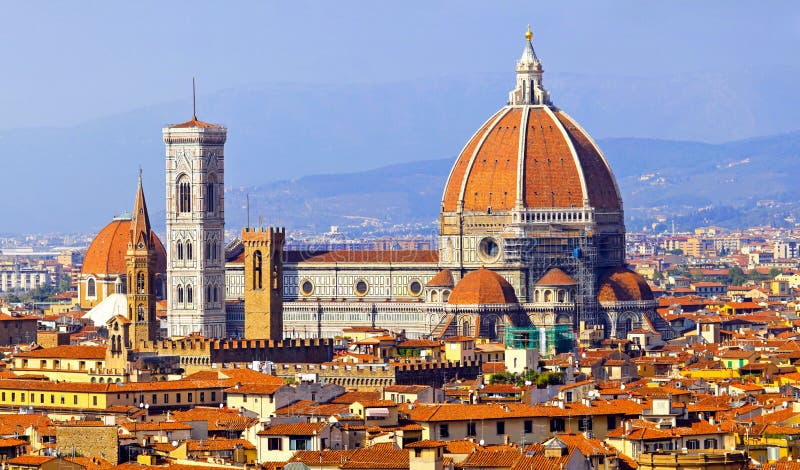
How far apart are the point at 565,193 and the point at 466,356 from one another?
41.1m

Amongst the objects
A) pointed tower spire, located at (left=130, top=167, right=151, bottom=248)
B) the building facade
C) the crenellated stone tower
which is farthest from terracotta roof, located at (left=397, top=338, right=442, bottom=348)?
the crenellated stone tower

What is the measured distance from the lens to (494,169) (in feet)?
458

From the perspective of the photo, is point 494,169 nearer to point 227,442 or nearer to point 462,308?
point 462,308

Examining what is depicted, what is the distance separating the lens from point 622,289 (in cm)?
13450

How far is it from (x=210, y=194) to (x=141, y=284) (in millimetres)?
28384

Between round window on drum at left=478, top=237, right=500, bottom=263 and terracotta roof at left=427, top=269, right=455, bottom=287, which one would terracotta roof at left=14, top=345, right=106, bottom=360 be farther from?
round window on drum at left=478, top=237, right=500, bottom=263

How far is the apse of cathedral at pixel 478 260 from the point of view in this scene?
134 m

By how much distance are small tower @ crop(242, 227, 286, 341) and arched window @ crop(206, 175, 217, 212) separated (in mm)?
17301

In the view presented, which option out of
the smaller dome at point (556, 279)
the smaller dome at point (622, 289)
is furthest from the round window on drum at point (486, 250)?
the smaller dome at point (622, 289)

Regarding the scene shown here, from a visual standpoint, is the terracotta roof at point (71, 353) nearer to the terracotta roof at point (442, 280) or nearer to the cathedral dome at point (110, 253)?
the terracotta roof at point (442, 280)

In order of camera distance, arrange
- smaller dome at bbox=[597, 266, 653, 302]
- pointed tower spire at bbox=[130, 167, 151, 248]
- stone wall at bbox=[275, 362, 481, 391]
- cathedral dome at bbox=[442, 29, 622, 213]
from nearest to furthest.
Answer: stone wall at bbox=[275, 362, 481, 391] < pointed tower spire at bbox=[130, 167, 151, 248] < smaller dome at bbox=[597, 266, 653, 302] < cathedral dome at bbox=[442, 29, 622, 213]

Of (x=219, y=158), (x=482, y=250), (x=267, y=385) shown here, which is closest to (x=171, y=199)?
(x=219, y=158)

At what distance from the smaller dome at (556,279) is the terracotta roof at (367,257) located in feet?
27.3

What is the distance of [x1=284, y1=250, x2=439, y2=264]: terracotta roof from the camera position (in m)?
143
